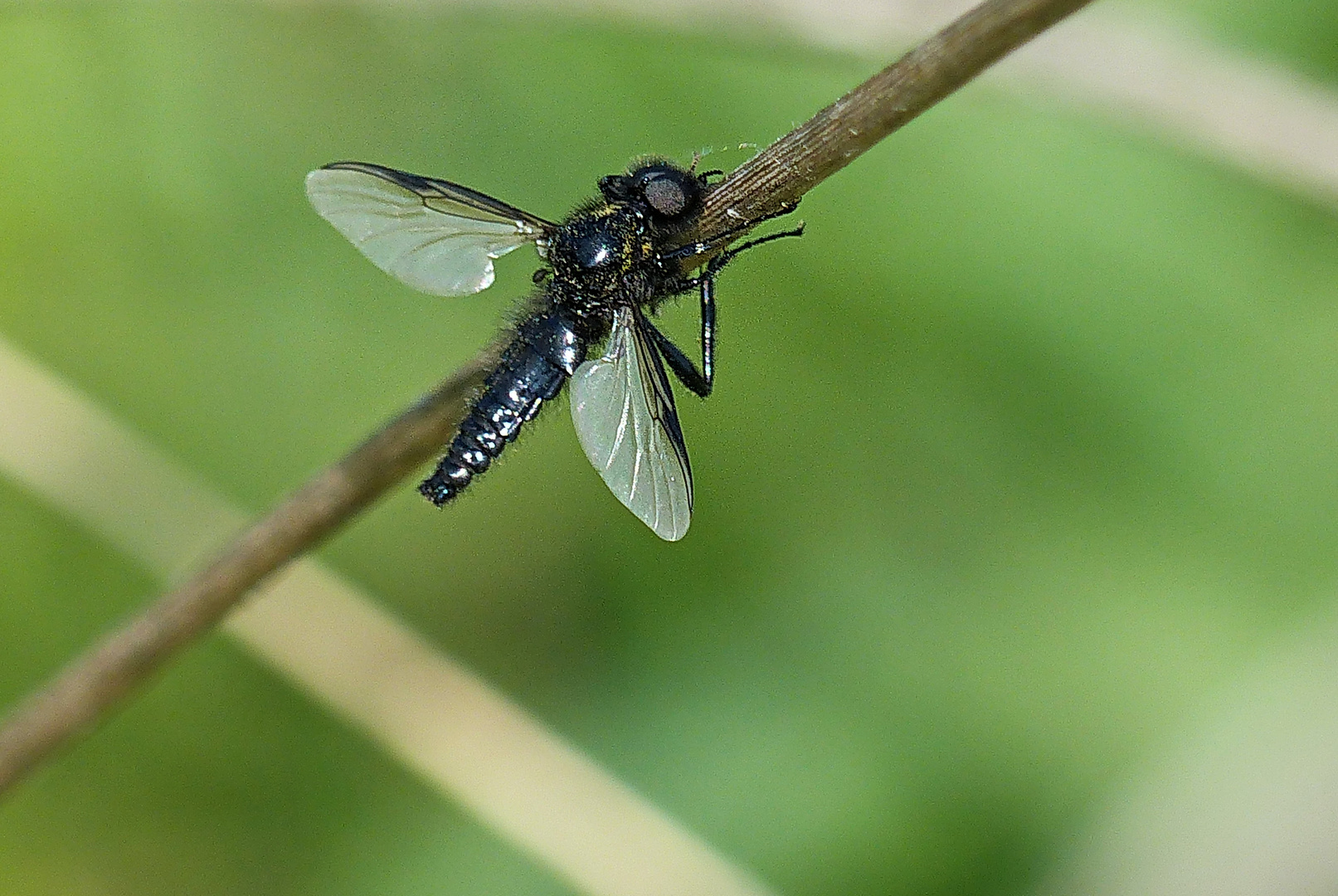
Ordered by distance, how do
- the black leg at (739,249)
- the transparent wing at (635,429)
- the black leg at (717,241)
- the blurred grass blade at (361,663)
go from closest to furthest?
the black leg at (717,241) → the transparent wing at (635,429) → the black leg at (739,249) → the blurred grass blade at (361,663)

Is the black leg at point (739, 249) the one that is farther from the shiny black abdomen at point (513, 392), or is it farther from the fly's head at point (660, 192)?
the shiny black abdomen at point (513, 392)

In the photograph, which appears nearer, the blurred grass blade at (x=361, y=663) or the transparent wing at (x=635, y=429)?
the transparent wing at (x=635, y=429)

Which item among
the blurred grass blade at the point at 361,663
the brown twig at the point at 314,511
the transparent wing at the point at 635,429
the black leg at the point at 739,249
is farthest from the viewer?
→ the blurred grass blade at the point at 361,663

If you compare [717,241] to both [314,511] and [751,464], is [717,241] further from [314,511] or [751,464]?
[751,464]

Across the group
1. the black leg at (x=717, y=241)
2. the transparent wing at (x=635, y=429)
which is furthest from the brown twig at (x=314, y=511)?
the transparent wing at (x=635, y=429)

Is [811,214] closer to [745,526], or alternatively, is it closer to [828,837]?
[745,526]

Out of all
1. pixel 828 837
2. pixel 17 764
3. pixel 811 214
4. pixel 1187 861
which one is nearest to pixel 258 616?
pixel 17 764

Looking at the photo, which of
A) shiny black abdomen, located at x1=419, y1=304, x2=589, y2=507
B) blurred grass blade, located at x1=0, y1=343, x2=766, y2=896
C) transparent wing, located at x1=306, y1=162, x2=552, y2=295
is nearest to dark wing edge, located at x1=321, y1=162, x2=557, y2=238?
transparent wing, located at x1=306, y1=162, x2=552, y2=295
